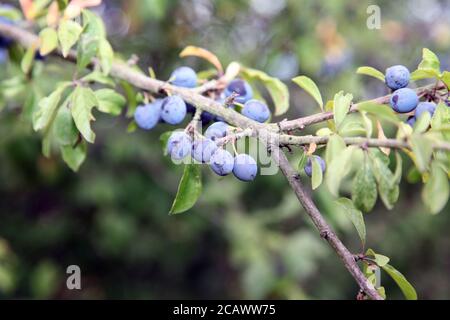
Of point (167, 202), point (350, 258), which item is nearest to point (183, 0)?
point (167, 202)

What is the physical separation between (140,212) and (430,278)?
2499mm

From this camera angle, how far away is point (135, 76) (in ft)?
5.09

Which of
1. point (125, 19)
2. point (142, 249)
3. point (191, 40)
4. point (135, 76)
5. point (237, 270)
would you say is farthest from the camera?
point (237, 270)

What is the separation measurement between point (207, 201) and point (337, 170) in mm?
2325

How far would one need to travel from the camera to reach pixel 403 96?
1.18 metres

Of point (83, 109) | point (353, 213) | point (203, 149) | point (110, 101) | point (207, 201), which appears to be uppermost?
point (207, 201)

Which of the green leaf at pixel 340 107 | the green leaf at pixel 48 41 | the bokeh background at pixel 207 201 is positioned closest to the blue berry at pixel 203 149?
the green leaf at pixel 340 107

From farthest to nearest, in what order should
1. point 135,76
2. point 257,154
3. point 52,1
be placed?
1. point 52,1
2. point 135,76
3. point 257,154

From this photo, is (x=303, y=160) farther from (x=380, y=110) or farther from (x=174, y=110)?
(x=174, y=110)

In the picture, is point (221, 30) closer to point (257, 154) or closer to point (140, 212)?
point (140, 212)

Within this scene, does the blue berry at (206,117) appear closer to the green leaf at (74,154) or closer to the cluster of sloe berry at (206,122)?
the cluster of sloe berry at (206,122)

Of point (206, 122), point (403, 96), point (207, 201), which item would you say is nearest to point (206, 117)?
point (206, 122)
